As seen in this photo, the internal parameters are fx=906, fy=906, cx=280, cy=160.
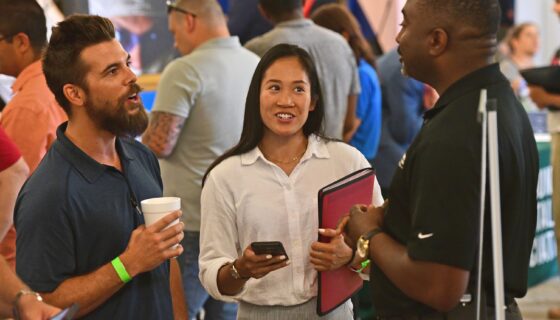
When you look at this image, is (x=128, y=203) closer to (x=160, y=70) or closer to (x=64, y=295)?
(x=64, y=295)

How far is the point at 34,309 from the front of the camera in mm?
2152

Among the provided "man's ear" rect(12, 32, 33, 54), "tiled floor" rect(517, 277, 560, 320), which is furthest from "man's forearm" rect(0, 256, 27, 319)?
"tiled floor" rect(517, 277, 560, 320)

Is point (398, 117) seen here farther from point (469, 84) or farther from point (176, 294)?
point (469, 84)

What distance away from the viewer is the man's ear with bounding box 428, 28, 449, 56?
2109mm

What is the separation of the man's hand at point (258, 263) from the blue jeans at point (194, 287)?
1553 mm

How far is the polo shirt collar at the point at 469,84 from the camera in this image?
6.89 feet

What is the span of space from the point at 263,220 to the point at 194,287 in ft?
4.87

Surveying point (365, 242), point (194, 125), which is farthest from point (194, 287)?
point (365, 242)

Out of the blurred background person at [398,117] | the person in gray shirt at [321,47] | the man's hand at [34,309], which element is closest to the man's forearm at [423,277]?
the man's hand at [34,309]

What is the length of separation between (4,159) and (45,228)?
2.49 feet

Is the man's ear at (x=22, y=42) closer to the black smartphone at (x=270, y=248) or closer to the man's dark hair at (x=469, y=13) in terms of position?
the black smartphone at (x=270, y=248)

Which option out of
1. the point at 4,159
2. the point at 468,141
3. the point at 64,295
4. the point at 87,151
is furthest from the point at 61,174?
the point at 468,141

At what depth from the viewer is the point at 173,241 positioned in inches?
92.9

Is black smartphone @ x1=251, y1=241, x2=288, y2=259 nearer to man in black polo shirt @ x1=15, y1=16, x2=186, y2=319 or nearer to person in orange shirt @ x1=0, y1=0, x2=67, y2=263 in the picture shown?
man in black polo shirt @ x1=15, y1=16, x2=186, y2=319
